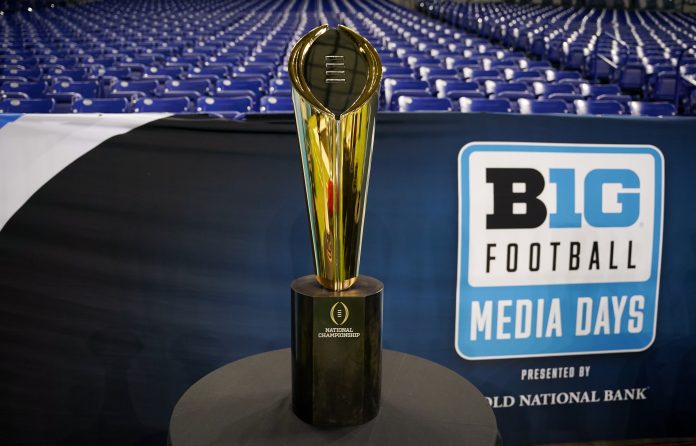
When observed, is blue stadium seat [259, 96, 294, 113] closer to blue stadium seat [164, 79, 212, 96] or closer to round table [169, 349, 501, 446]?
blue stadium seat [164, 79, 212, 96]

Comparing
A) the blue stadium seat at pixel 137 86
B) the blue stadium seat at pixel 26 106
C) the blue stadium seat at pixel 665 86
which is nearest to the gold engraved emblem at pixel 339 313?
the blue stadium seat at pixel 26 106

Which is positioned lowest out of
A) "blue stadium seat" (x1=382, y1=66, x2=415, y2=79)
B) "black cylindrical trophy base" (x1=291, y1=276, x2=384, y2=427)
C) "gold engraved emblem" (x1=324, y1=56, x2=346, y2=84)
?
"black cylindrical trophy base" (x1=291, y1=276, x2=384, y2=427)

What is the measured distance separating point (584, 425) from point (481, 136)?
36.0 inches

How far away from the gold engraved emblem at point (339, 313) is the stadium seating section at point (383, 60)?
194 cm

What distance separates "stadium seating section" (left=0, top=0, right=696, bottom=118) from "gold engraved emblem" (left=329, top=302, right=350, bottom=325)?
194 cm

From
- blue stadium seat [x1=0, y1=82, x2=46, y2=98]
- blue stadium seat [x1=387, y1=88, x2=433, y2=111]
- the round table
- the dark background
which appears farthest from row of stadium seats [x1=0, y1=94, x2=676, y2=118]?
the round table

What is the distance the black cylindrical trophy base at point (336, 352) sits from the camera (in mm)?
876

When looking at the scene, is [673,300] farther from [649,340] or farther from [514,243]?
[514,243]

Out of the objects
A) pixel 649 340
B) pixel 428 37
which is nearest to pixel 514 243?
pixel 649 340

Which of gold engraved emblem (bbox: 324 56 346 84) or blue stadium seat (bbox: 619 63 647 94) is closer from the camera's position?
gold engraved emblem (bbox: 324 56 346 84)

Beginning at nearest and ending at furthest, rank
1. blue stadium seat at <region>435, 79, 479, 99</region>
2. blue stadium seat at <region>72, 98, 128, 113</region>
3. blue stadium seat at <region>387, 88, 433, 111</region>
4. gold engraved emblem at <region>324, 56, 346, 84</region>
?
gold engraved emblem at <region>324, 56, 346, 84</region> < blue stadium seat at <region>72, 98, 128, 113</region> < blue stadium seat at <region>387, 88, 433, 111</region> < blue stadium seat at <region>435, 79, 479, 99</region>

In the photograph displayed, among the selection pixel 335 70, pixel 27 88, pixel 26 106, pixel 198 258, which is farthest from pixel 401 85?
pixel 335 70

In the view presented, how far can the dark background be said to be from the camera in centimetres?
162

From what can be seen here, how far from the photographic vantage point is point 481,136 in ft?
5.61
